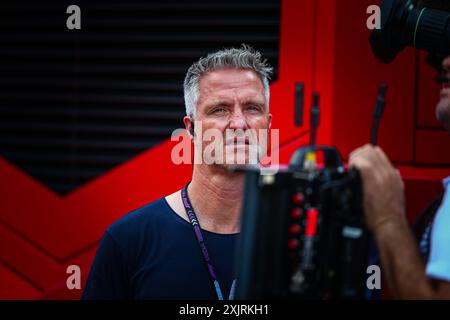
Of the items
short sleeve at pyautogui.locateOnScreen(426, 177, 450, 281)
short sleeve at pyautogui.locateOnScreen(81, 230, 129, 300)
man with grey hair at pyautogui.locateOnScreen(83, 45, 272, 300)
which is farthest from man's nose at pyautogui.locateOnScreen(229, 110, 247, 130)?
short sleeve at pyautogui.locateOnScreen(426, 177, 450, 281)

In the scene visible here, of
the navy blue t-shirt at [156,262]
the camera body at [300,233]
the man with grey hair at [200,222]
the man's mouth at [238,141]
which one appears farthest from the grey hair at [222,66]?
the camera body at [300,233]

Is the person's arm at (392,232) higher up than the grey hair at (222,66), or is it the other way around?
the grey hair at (222,66)

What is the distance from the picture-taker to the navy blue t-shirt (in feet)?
7.55

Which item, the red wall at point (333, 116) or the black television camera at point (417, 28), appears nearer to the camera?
the black television camera at point (417, 28)

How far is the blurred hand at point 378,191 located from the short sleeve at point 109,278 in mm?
992

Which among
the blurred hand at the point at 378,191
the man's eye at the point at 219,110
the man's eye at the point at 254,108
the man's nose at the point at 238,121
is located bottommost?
the blurred hand at the point at 378,191

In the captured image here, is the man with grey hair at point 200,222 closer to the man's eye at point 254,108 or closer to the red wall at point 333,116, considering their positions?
the man's eye at point 254,108

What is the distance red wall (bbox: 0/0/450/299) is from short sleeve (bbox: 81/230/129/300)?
1190 mm

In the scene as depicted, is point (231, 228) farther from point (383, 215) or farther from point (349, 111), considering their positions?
point (349, 111)

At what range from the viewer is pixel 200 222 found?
247 centimetres

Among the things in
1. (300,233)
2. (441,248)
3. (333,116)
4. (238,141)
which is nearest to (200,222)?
(238,141)

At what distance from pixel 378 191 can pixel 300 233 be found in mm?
264

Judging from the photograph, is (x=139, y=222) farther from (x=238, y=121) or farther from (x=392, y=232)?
(x=392, y=232)

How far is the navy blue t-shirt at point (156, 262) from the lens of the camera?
2.30m
